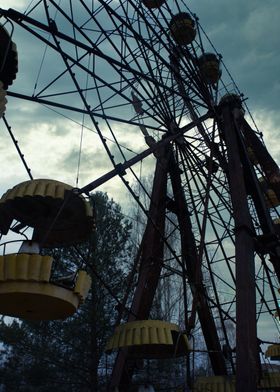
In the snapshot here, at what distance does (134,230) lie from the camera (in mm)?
19844

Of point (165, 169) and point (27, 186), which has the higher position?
point (165, 169)

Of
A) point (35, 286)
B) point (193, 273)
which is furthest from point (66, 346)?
point (35, 286)

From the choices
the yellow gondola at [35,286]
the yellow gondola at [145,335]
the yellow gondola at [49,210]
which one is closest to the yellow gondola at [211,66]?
the yellow gondola at [49,210]

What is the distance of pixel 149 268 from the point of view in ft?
26.8

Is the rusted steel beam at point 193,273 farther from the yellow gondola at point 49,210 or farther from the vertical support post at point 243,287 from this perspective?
the yellow gondola at point 49,210

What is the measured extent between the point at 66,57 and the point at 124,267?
41.8 feet

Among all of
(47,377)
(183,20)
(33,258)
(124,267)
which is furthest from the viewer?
(124,267)

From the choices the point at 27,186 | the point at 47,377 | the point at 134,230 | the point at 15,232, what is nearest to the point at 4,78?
the point at 27,186

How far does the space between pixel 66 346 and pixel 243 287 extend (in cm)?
1157

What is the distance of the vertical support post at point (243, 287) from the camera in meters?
5.24

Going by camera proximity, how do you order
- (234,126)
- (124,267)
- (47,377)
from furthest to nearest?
(124,267) < (47,377) < (234,126)

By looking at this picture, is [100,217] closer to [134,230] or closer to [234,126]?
[134,230]

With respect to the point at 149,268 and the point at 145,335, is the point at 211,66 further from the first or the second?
the point at 145,335

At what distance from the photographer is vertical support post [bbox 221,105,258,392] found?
5.24 meters
